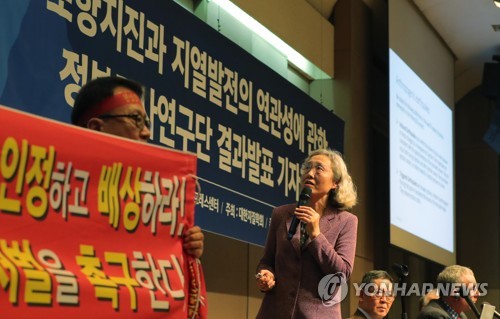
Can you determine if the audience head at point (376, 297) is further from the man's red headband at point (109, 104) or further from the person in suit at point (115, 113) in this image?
the man's red headband at point (109, 104)

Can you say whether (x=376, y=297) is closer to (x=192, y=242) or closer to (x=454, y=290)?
(x=454, y=290)

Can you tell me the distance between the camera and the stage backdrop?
134 inches

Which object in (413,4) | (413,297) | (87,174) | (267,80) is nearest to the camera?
(87,174)

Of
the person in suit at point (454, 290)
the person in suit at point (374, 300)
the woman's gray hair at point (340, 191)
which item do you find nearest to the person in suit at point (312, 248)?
the woman's gray hair at point (340, 191)

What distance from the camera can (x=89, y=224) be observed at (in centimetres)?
174

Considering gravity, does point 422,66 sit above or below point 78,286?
above

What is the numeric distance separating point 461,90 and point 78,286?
9.12 meters

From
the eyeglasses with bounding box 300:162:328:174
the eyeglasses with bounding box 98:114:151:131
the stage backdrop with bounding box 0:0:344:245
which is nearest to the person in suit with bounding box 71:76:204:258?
the eyeglasses with bounding box 98:114:151:131

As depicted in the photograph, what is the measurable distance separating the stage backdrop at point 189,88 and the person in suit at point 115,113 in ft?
4.30

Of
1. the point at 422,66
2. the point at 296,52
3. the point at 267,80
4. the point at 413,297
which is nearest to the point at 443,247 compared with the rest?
the point at 413,297

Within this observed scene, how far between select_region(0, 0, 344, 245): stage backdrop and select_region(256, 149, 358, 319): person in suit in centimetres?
102

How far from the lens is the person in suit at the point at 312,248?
289 cm

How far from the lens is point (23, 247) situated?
5.33ft

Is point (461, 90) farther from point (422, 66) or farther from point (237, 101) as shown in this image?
point (237, 101)
